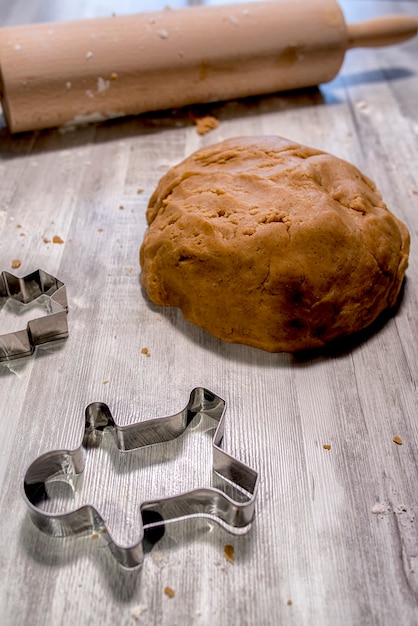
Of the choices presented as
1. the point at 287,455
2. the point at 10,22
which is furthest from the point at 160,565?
the point at 10,22

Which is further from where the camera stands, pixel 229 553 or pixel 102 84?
pixel 102 84

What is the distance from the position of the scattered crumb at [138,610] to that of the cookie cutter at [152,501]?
0.07 m

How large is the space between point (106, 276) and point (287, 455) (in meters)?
0.66

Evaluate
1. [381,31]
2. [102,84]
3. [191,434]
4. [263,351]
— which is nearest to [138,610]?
[191,434]

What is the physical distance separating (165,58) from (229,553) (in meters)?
1.54

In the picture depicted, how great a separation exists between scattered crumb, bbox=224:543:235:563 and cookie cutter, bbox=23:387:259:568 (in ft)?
0.10

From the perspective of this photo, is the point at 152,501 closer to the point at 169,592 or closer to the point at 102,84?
the point at 169,592

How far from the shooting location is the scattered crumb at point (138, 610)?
105 cm

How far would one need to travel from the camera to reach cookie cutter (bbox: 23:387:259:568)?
1116mm

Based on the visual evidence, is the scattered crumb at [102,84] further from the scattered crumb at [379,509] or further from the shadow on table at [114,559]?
the scattered crumb at [379,509]

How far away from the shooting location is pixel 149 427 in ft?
4.16

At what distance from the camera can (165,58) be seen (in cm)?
203

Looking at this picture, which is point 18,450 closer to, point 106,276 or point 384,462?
point 106,276

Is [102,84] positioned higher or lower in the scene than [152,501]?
higher
